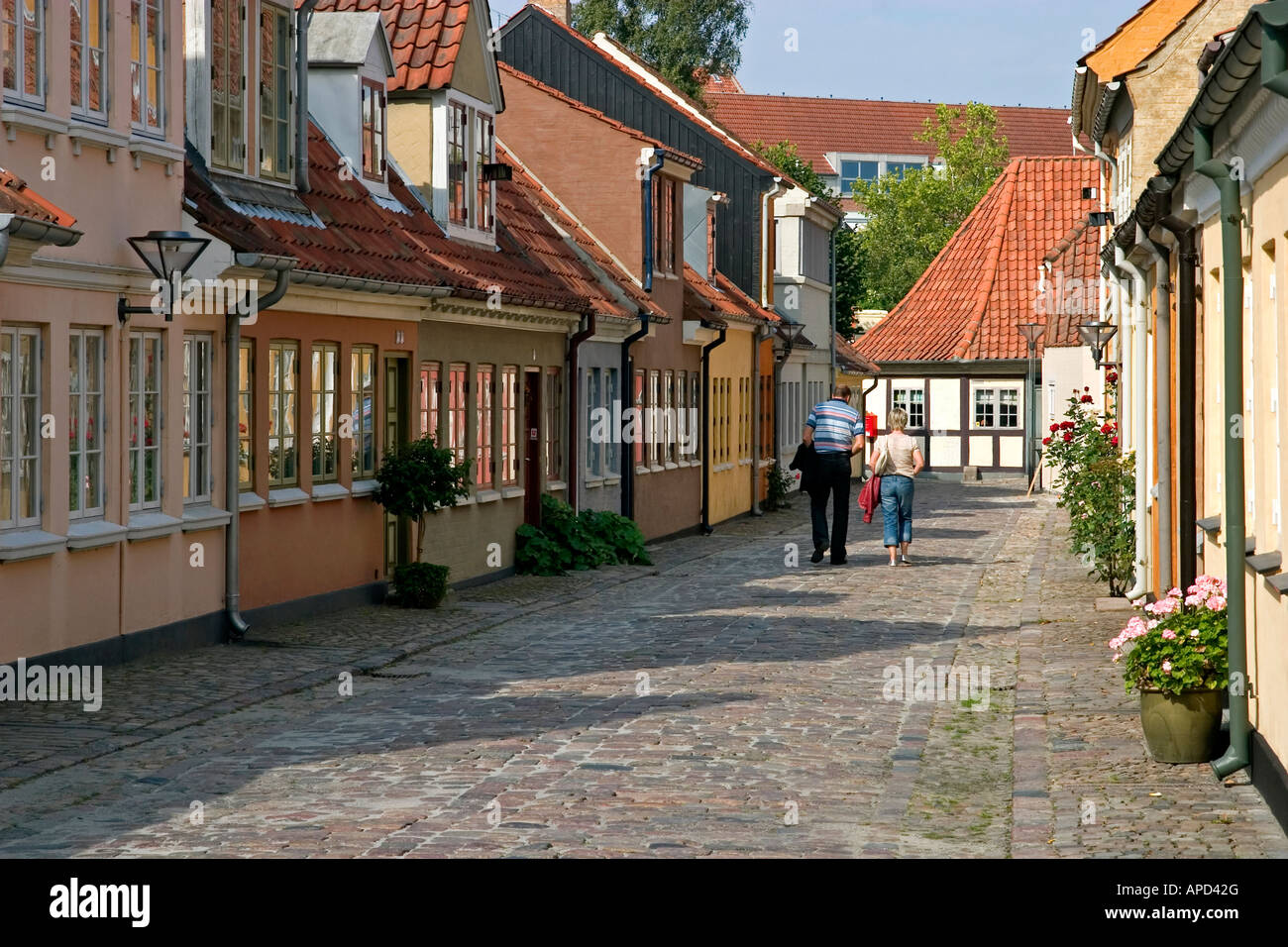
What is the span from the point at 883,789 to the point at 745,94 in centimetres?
9412

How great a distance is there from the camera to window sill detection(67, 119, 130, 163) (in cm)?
1298

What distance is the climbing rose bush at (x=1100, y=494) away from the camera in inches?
709

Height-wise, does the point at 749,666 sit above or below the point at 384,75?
below

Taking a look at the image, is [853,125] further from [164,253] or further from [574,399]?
[164,253]

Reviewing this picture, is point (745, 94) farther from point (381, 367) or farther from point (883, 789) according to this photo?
point (883, 789)

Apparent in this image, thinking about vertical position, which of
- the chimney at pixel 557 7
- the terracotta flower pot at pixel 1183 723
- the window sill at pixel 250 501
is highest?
the chimney at pixel 557 7

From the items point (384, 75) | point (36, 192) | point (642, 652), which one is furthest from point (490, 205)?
point (36, 192)

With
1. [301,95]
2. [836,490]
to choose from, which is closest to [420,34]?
[301,95]

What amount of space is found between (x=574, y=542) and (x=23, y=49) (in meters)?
11.8

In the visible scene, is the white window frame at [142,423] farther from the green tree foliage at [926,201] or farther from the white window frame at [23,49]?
the green tree foliage at [926,201]

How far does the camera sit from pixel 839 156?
336ft

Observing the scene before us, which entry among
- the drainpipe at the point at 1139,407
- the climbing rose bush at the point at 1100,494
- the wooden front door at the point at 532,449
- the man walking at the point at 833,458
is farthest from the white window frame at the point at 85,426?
the man walking at the point at 833,458

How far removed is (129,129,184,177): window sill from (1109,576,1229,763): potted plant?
25.2 ft

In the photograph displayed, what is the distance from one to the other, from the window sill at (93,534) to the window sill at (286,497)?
8.63 ft
